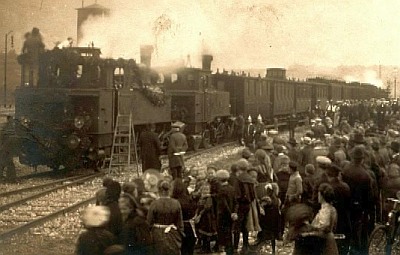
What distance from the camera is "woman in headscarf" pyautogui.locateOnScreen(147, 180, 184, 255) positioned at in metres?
6.29

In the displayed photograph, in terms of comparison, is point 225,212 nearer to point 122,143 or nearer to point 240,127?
point 122,143

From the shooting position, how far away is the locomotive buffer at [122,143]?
53.5 feet

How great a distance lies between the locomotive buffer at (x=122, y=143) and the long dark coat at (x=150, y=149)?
344cm

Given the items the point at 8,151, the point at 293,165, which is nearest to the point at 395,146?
the point at 293,165

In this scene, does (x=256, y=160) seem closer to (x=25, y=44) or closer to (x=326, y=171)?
(x=326, y=171)

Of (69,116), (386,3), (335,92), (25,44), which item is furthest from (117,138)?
(335,92)

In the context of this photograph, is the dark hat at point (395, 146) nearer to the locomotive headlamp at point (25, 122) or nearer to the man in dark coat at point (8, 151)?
the man in dark coat at point (8, 151)

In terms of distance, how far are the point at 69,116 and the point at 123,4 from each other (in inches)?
260

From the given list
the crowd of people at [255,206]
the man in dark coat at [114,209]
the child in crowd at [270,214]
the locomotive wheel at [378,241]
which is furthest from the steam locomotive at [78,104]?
the man in dark coat at [114,209]

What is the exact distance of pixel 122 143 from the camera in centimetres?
1666

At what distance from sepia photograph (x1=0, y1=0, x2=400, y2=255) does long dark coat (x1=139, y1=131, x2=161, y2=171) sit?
0.14 ft

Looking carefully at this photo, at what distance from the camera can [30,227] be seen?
9531 millimetres

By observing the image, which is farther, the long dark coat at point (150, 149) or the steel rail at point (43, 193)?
the long dark coat at point (150, 149)

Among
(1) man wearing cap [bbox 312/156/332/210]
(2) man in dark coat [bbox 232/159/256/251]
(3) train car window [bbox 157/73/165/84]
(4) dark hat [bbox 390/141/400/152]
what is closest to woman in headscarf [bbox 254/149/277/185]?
(2) man in dark coat [bbox 232/159/256/251]
